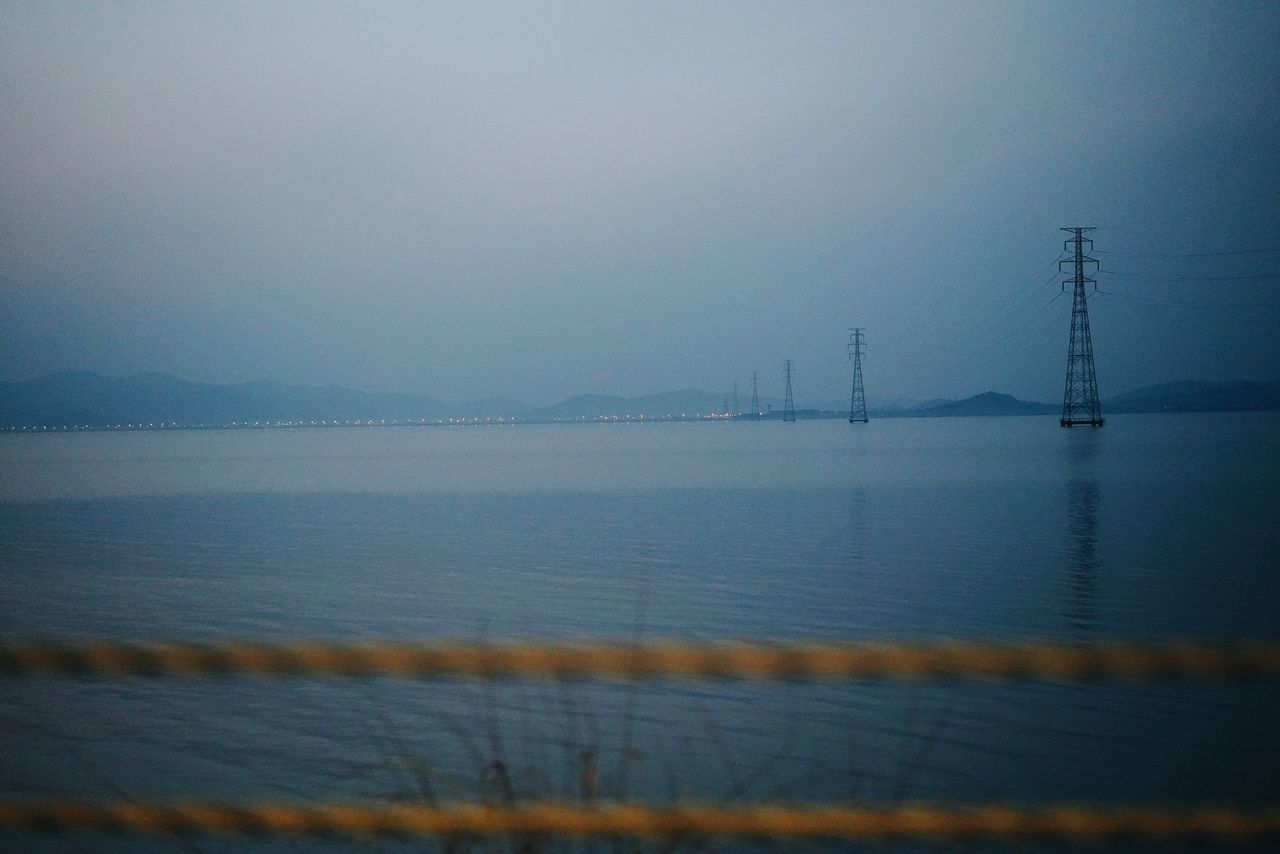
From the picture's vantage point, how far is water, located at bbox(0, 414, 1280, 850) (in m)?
9.53

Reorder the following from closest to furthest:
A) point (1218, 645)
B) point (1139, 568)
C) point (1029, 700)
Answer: point (1218, 645) < point (1029, 700) < point (1139, 568)

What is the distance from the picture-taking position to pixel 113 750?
35.4 ft

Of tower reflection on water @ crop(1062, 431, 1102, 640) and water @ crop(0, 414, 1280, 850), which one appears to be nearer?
water @ crop(0, 414, 1280, 850)

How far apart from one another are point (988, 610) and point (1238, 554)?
8.52 metres

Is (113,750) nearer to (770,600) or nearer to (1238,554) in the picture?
(770,600)

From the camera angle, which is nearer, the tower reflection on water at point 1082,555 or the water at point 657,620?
the water at point 657,620

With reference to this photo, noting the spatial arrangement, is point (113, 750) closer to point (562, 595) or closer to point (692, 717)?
point (692, 717)

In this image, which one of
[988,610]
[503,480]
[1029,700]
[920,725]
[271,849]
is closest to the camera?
[271,849]

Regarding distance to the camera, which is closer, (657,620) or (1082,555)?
(657,620)

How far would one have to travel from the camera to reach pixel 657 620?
54.5 feet

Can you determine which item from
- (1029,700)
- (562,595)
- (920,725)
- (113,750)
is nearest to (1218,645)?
(920,725)

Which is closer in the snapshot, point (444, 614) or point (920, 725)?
point (920, 725)

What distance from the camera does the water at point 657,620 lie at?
9.53 m

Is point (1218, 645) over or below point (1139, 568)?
over
